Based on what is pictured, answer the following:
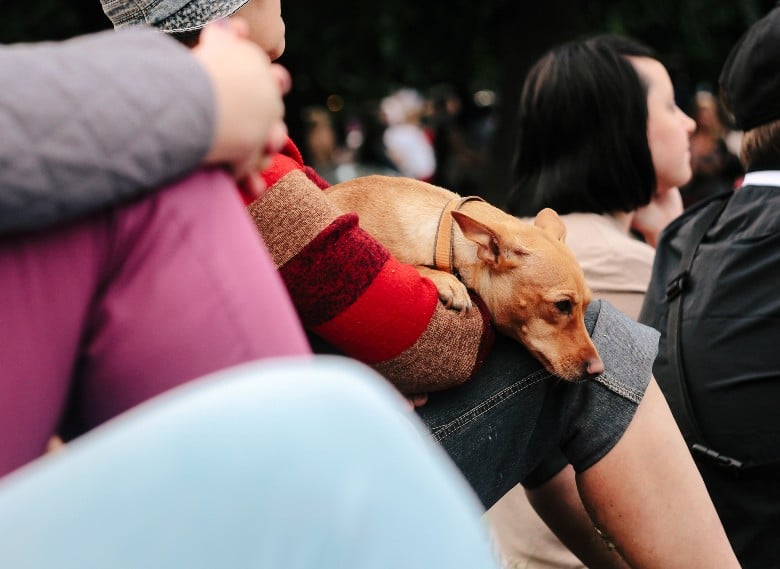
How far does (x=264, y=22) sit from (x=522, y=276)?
0.86 metres

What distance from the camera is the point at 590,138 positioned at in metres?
3.44

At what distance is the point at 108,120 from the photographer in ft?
3.77

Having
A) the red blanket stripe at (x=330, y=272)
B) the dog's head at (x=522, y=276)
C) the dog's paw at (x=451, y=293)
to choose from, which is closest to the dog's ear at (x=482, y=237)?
the dog's head at (x=522, y=276)

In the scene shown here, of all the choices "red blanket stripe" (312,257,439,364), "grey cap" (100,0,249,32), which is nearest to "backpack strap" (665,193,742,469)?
"red blanket stripe" (312,257,439,364)

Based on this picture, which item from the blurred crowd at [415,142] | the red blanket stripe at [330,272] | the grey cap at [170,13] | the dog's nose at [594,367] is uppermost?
the grey cap at [170,13]

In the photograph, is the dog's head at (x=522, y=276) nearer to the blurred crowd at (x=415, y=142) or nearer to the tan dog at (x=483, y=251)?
the tan dog at (x=483, y=251)

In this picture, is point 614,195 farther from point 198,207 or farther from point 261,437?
point 261,437

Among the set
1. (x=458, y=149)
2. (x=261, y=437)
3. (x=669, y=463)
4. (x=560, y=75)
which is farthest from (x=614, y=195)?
(x=458, y=149)

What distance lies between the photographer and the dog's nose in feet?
6.92

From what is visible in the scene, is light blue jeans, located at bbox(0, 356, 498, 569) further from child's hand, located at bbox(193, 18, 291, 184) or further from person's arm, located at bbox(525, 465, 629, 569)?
person's arm, located at bbox(525, 465, 629, 569)

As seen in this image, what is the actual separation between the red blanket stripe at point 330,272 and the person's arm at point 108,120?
60 centimetres

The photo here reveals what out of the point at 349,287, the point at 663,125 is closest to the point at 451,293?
the point at 349,287

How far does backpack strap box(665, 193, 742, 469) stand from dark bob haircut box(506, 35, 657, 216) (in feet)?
2.15

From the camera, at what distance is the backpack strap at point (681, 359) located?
2629 millimetres
